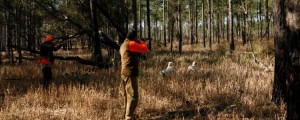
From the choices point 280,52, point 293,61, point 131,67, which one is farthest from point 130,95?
point 280,52

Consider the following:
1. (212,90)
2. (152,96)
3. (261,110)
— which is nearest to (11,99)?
(152,96)

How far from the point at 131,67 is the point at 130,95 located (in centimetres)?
44

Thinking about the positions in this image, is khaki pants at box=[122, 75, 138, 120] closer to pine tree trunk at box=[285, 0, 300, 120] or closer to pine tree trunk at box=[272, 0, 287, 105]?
pine tree trunk at box=[285, 0, 300, 120]

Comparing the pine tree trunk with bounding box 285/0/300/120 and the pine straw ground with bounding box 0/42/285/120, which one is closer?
the pine tree trunk with bounding box 285/0/300/120

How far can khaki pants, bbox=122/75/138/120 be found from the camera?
18.6 ft

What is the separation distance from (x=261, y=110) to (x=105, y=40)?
9.04 meters

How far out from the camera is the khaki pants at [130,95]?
5684 millimetres

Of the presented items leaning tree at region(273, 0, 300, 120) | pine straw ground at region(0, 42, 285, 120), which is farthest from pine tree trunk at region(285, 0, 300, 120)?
pine straw ground at region(0, 42, 285, 120)

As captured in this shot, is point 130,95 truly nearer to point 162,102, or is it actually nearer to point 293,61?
point 162,102

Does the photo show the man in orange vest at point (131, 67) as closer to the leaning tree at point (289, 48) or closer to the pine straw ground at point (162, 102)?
the pine straw ground at point (162, 102)

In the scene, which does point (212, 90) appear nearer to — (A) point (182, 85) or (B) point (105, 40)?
Result: (A) point (182, 85)

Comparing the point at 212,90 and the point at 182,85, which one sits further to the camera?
the point at 182,85

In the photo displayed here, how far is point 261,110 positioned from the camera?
231 inches

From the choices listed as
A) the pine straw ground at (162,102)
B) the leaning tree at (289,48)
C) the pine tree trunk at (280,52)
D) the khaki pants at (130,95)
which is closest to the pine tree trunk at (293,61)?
the leaning tree at (289,48)
